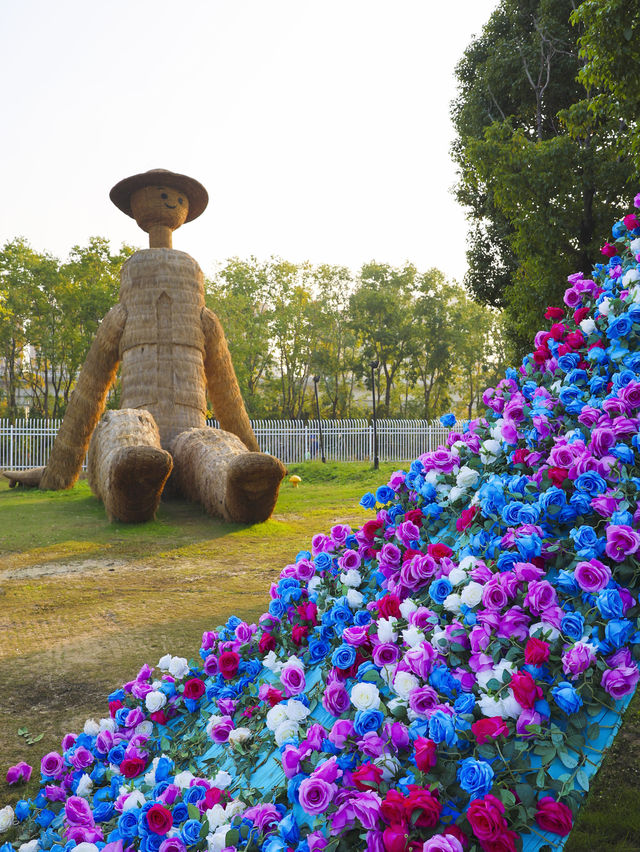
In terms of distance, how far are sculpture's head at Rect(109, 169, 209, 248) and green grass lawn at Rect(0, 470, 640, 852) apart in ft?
12.0

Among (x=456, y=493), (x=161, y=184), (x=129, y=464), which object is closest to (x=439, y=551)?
(x=456, y=493)

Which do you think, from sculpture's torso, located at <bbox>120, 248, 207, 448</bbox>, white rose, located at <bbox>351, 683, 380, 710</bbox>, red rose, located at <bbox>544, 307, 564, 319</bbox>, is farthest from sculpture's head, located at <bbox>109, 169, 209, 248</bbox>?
white rose, located at <bbox>351, 683, 380, 710</bbox>

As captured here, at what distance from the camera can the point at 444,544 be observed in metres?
2.00

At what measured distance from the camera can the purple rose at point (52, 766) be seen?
2.03m

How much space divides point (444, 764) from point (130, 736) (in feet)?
4.31

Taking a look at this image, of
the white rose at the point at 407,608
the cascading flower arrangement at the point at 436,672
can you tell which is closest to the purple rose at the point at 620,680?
the cascading flower arrangement at the point at 436,672

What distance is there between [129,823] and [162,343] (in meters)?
7.00

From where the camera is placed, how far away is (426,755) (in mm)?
1247

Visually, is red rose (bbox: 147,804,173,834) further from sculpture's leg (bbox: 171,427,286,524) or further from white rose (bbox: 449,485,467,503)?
sculpture's leg (bbox: 171,427,286,524)

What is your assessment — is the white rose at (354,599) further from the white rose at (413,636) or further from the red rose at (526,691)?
the red rose at (526,691)

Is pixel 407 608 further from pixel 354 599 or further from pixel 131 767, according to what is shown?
pixel 131 767

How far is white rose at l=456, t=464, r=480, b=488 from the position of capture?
2121 millimetres

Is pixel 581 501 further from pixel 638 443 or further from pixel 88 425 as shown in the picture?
→ pixel 88 425

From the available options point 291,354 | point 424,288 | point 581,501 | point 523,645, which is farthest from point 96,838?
point 424,288
